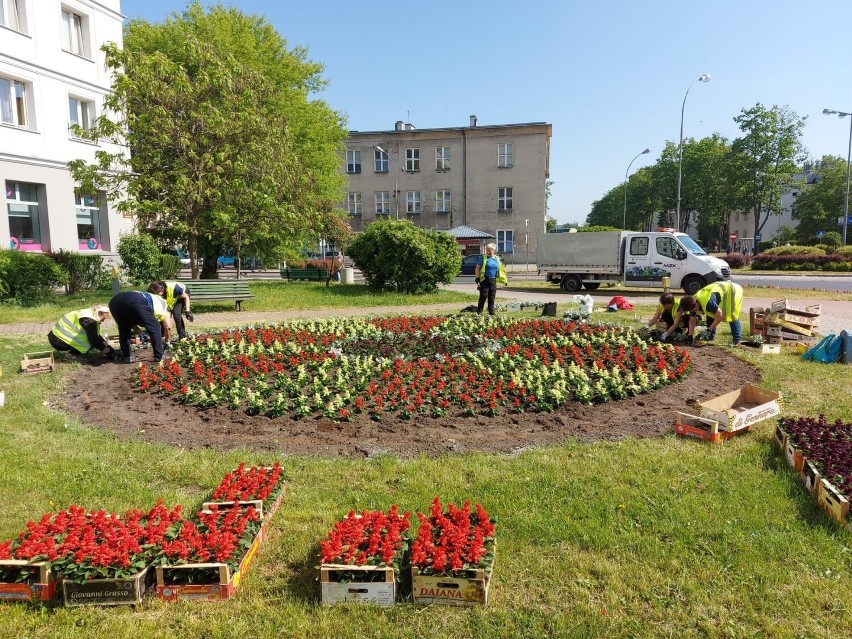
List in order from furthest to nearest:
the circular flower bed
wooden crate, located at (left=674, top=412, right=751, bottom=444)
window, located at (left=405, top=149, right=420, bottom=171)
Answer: window, located at (left=405, top=149, right=420, bottom=171) → the circular flower bed → wooden crate, located at (left=674, top=412, right=751, bottom=444)

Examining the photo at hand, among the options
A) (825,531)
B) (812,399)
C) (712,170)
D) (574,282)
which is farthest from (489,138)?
(825,531)

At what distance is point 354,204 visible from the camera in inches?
2147

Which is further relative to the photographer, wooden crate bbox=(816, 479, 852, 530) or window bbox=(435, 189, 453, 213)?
window bbox=(435, 189, 453, 213)

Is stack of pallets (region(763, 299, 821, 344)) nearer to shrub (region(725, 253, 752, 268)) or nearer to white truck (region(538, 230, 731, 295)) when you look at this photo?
white truck (region(538, 230, 731, 295))

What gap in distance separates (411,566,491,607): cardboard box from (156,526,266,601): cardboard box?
42.5 inches

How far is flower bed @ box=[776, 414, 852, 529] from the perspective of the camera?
13.3 ft

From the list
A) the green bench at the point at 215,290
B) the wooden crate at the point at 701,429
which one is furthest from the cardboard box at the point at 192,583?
the green bench at the point at 215,290

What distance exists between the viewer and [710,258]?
20.9 metres

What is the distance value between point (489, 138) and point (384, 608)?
49326 mm

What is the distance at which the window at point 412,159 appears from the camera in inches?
2046

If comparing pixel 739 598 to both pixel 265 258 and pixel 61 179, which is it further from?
pixel 61 179

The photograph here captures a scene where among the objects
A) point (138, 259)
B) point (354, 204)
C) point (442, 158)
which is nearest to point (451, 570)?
point (138, 259)

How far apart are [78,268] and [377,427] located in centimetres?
1652

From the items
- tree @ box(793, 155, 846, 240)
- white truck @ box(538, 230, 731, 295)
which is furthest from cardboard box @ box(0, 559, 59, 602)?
tree @ box(793, 155, 846, 240)
